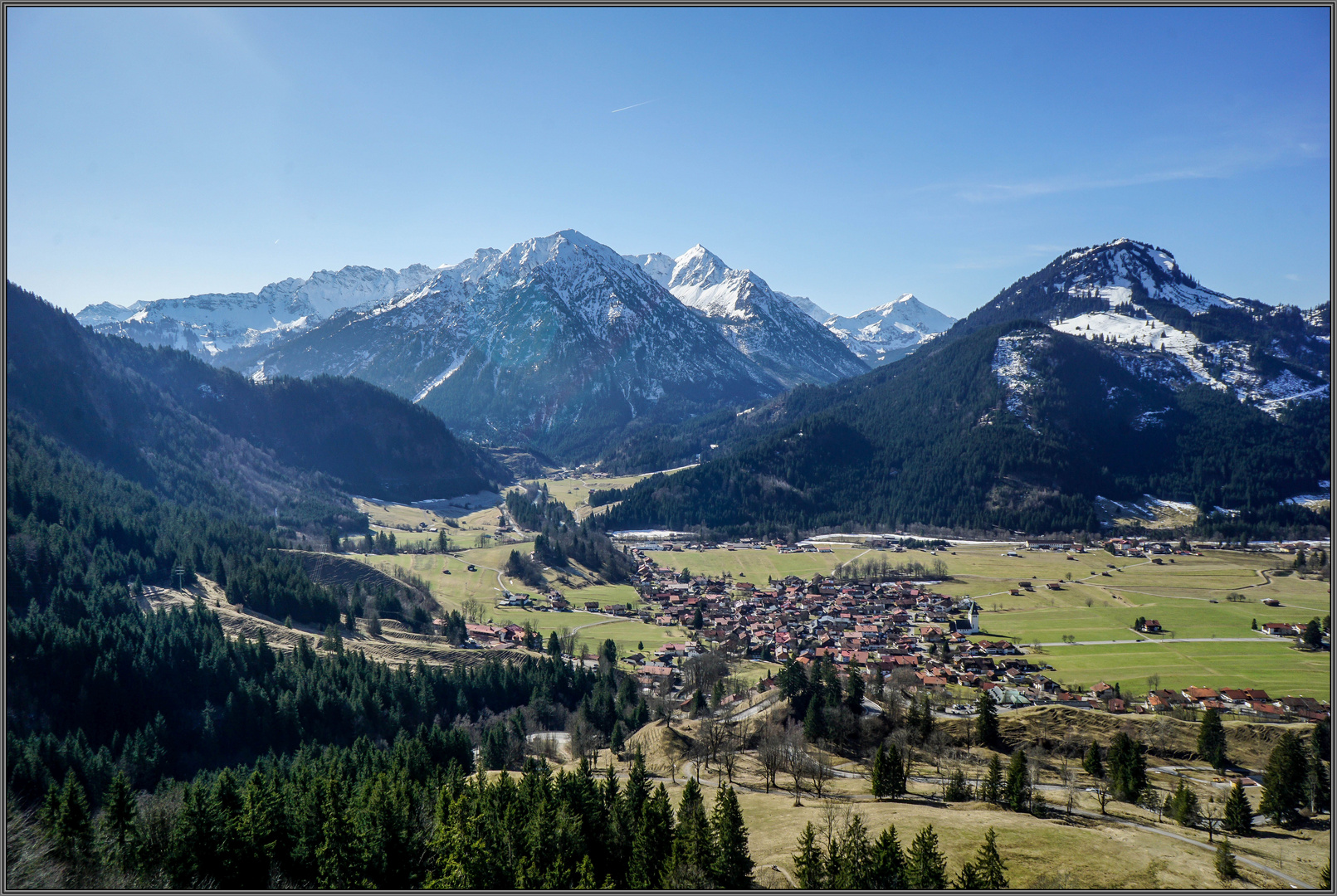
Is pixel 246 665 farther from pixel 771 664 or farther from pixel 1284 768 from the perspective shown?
pixel 1284 768

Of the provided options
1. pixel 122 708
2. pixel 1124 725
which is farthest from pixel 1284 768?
pixel 122 708

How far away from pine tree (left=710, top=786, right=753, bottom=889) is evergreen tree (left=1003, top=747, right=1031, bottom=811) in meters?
24.7

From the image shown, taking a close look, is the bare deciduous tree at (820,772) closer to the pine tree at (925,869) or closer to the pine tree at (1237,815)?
the pine tree at (925,869)

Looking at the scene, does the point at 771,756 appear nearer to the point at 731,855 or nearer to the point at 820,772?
the point at 820,772

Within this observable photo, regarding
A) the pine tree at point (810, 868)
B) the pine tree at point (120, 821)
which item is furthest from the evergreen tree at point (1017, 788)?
the pine tree at point (120, 821)

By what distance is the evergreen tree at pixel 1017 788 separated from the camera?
5228 centimetres

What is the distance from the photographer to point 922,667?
9406cm

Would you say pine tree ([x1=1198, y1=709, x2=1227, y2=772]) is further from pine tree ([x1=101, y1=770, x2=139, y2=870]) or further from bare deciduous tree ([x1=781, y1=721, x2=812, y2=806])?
pine tree ([x1=101, y1=770, x2=139, y2=870])

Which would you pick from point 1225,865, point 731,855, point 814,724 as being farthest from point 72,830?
point 1225,865

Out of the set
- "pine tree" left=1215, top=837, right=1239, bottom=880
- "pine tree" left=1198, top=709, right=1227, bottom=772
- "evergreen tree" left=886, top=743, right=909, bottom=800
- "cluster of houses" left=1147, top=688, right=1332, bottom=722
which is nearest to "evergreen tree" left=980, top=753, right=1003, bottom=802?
"evergreen tree" left=886, top=743, right=909, bottom=800

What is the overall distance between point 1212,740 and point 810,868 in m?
50.6

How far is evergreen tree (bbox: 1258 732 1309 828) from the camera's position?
51125 millimetres

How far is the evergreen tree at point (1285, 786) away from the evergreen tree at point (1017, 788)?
17.0 metres

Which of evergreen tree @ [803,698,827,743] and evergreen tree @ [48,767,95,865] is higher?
evergreen tree @ [48,767,95,865]
